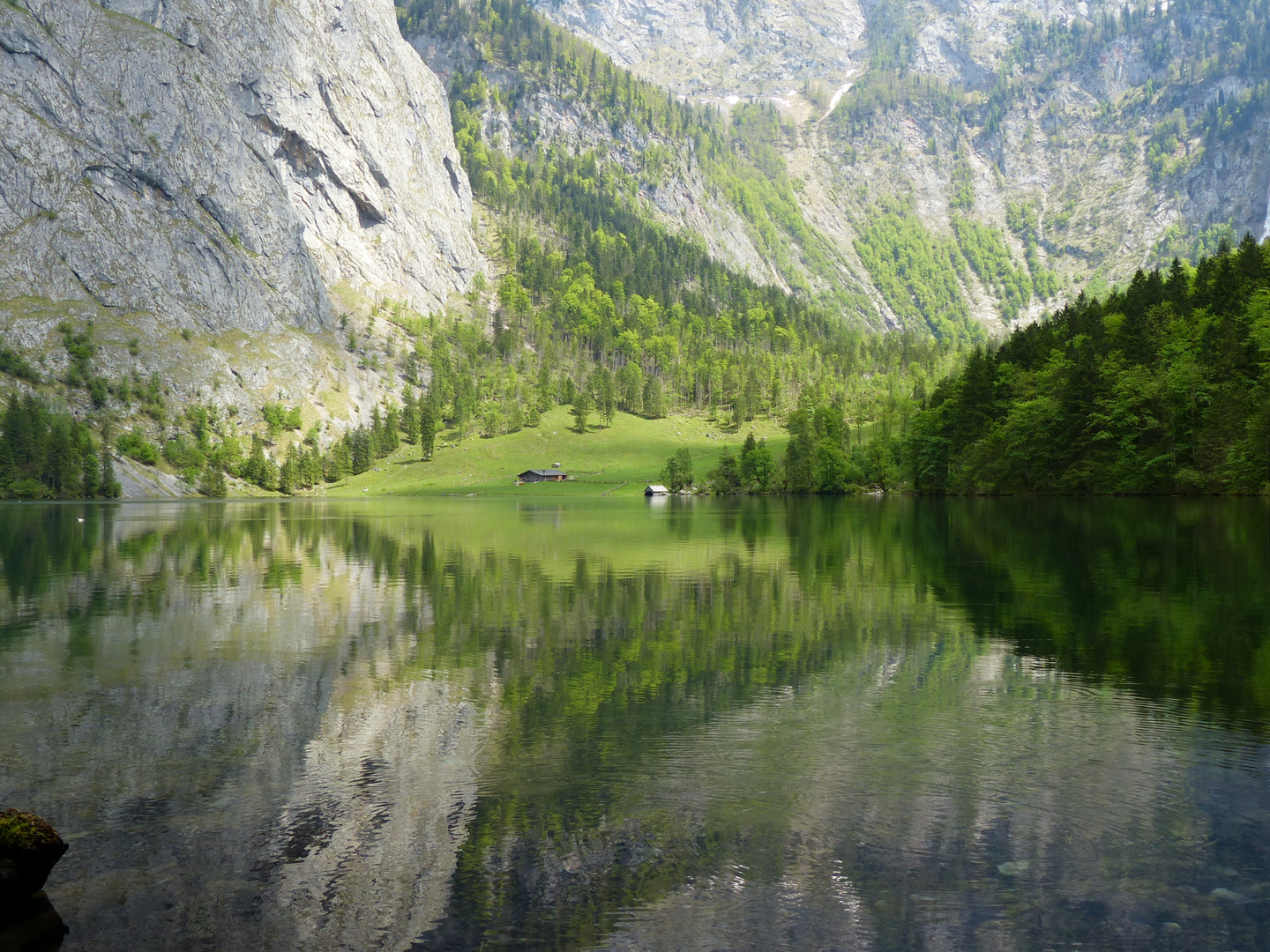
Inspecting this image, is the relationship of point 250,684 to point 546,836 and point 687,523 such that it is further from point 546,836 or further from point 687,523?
point 687,523

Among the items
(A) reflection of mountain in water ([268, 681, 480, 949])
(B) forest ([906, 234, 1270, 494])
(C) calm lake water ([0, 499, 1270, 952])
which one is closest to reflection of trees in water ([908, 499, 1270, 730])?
(C) calm lake water ([0, 499, 1270, 952])

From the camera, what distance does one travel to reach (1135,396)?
100 m

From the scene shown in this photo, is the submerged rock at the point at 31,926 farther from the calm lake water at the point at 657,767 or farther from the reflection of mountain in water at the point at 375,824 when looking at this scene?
the reflection of mountain in water at the point at 375,824

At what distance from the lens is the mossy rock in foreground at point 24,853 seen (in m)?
9.50

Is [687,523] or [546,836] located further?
[687,523]

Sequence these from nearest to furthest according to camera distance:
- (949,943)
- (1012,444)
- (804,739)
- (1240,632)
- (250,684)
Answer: (949,943) → (804,739) → (250,684) → (1240,632) → (1012,444)

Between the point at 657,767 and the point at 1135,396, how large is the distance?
104 meters

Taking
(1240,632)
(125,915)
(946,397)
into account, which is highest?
(946,397)

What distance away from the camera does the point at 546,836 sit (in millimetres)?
11203

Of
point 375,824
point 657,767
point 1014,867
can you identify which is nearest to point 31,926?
point 375,824

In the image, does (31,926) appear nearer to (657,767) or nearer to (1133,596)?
(657,767)

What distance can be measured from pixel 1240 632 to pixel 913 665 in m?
9.10

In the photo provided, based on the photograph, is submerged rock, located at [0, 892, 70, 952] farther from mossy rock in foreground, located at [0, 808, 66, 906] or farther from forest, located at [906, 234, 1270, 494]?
forest, located at [906, 234, 1270, 494]

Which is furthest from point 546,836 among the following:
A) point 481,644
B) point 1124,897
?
point 481,644
